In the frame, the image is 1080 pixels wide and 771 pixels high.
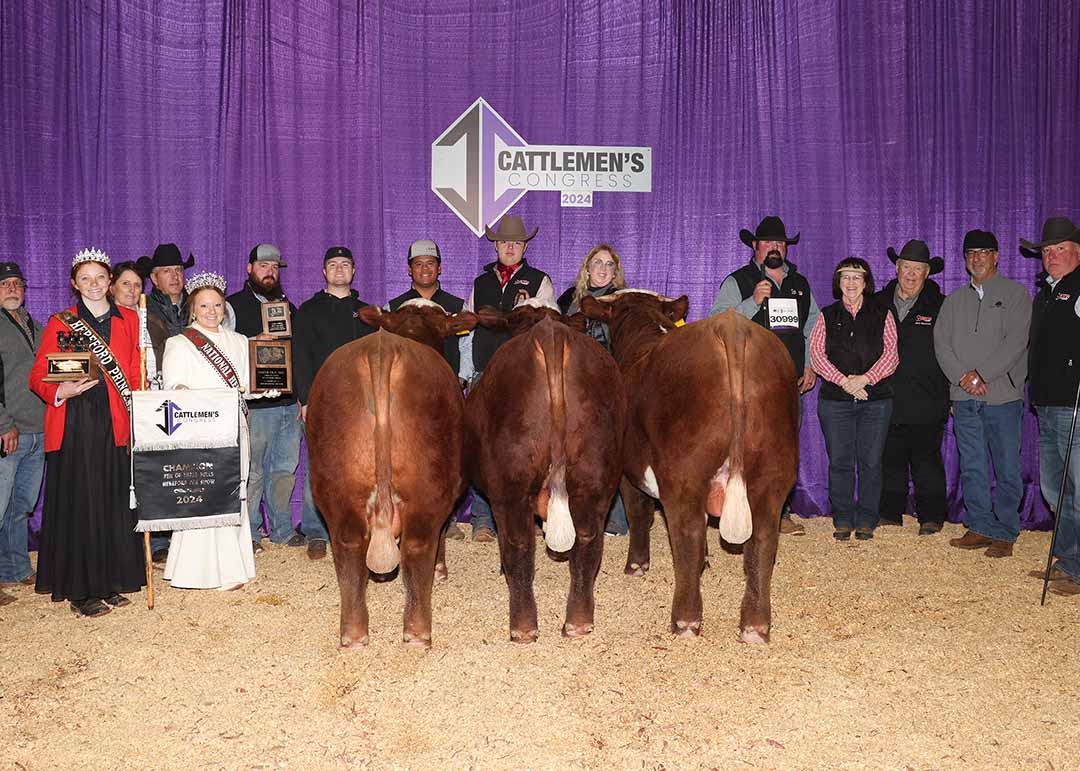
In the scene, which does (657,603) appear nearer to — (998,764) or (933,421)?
(998,764)

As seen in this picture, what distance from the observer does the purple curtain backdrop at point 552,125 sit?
657 cm

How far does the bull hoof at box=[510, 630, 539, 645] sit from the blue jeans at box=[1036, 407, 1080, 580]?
3379 millimetres

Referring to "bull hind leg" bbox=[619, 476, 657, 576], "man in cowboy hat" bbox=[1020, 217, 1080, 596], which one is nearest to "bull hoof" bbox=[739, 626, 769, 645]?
"bull hind leg" bbox=[619, 476, 657, 576]

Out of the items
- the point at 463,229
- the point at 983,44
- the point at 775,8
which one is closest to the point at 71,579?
the point at 463,229

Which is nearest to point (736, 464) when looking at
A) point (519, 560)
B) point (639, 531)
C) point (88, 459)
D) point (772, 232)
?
point (519, 560)

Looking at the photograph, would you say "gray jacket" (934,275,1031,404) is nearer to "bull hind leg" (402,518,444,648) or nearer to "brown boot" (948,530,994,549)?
"brown boot" (948,530,994,549)

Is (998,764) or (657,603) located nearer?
(998,764)

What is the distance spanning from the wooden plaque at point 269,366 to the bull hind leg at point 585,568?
2325mm

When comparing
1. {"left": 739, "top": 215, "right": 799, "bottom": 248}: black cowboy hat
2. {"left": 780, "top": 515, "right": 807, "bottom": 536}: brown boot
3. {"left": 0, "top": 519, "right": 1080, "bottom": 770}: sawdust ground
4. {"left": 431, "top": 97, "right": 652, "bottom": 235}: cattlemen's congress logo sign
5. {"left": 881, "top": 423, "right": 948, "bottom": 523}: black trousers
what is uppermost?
{"left": 431, "top": 97, "right": 652, "bottom": 235}: cattlemen's congress logo sign

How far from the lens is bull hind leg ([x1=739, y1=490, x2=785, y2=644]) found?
4.08m

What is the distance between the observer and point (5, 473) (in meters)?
5.02

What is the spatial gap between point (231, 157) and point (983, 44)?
636cm

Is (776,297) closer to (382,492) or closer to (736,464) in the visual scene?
(736,464)

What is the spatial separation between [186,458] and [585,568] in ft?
7.72
